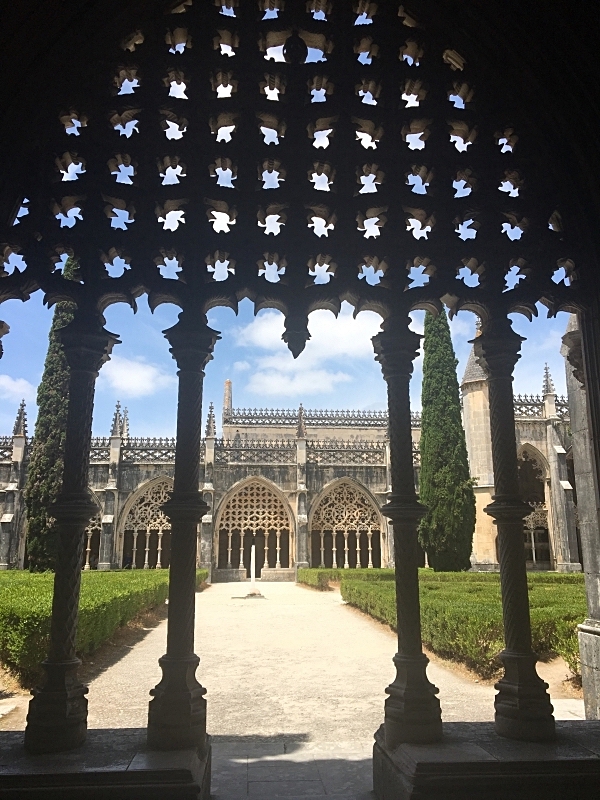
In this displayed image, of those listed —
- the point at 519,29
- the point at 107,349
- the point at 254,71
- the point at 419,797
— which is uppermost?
the point at 519,29

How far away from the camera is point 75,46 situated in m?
3.03

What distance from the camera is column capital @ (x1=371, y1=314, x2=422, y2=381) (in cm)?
299

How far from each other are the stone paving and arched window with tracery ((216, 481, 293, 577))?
483 inches

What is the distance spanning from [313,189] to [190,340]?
103 cm

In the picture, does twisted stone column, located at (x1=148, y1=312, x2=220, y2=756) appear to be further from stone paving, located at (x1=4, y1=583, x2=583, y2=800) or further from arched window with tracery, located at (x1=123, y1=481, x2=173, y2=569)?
arched window with tracery, located at (x1=123, y1=481, x2=173, y2=569)

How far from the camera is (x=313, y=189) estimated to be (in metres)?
3.07

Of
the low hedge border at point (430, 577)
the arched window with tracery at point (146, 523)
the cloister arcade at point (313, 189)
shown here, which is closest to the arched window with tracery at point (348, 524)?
the low hedge border at point (430, 577)

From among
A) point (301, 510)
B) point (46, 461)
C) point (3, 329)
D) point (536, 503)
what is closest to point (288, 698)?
point (3, 329)

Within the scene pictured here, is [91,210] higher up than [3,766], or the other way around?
[91,210]

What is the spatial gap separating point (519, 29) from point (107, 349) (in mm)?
2748

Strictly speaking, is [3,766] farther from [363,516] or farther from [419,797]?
[363,516]

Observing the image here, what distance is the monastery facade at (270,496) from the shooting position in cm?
2159

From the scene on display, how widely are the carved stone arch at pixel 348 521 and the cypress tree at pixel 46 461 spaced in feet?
35.8

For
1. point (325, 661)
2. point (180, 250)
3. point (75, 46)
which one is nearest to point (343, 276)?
point (180, 250)
